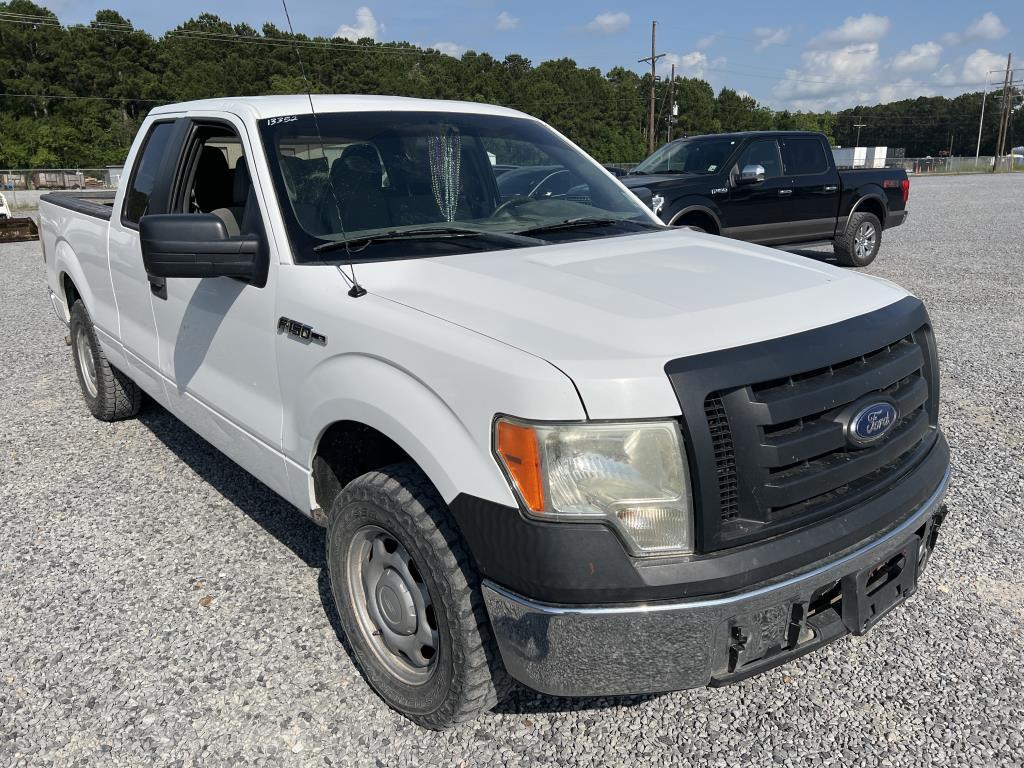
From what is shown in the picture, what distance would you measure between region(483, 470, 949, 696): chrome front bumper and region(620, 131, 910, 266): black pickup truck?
7896 millimetres

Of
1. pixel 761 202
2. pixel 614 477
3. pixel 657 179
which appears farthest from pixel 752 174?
pixel 614 477

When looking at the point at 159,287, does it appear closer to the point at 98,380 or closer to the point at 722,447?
the point at 98,380

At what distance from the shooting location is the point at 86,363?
5453 mm

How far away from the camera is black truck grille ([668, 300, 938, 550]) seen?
1.94 meters

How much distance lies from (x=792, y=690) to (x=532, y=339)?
156 cm

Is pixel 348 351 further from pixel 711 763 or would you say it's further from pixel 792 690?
pixel 792 690

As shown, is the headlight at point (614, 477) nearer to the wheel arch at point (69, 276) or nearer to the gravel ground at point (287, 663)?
the gravel ground at point (287, 663)

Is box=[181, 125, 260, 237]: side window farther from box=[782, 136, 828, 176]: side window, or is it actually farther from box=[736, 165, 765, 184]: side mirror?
box=[782, 136, 828, 176]: side window

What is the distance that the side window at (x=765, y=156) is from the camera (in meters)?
10.7

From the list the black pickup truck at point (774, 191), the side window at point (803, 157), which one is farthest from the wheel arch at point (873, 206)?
the side window at point (803, 157)

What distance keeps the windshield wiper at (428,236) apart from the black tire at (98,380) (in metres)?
2.85

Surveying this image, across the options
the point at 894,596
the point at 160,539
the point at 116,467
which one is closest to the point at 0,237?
the point at 116,467

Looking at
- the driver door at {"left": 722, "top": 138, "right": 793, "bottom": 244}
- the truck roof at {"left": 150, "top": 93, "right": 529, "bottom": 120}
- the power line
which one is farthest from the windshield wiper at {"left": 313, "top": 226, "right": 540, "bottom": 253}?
the power line

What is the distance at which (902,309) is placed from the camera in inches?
99.3
